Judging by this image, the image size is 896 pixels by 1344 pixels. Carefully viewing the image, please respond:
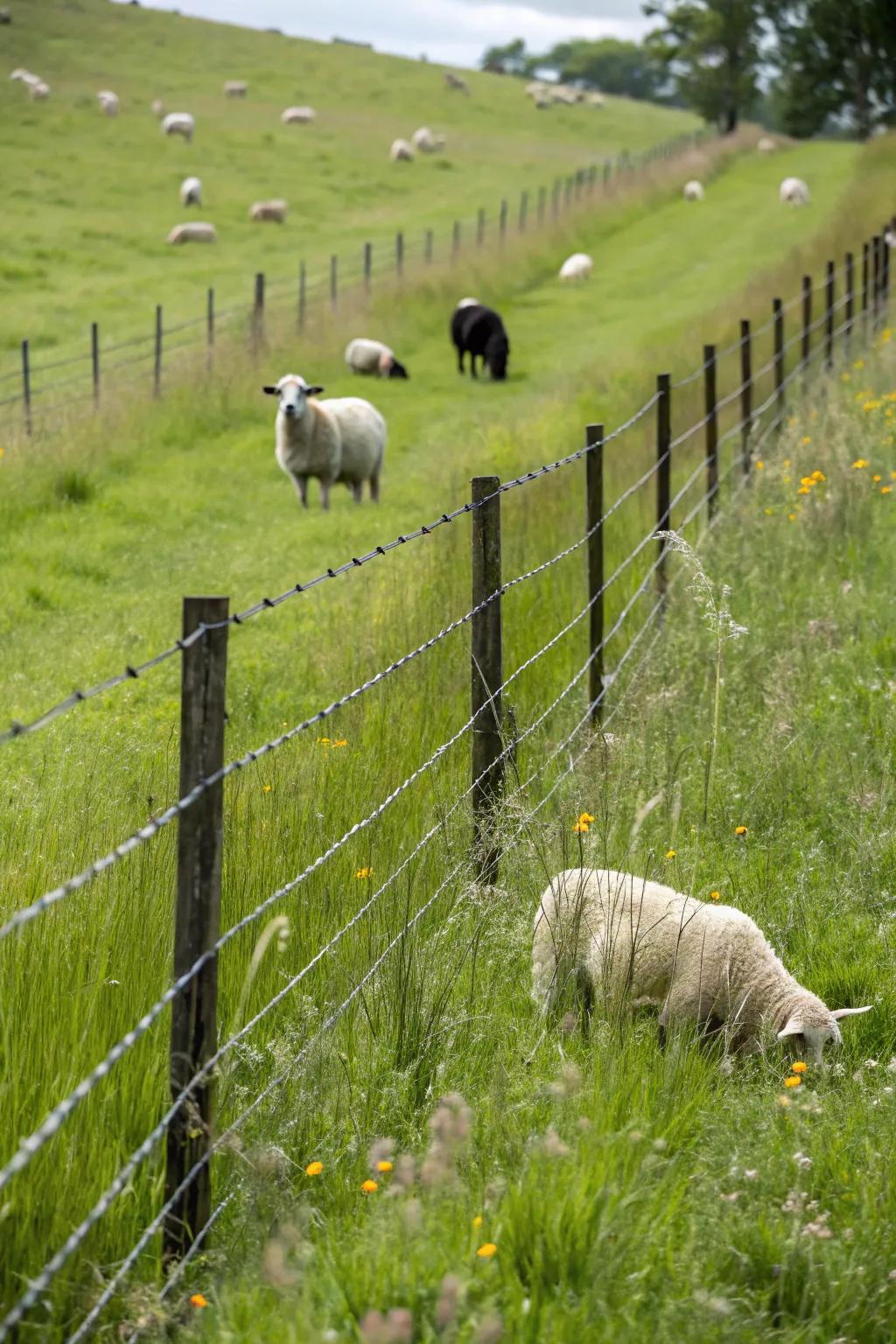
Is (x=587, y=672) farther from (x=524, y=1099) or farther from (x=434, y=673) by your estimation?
(x=524, y=1099)

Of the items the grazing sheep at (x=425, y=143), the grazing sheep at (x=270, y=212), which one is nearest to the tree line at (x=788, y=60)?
the grazing sheep at (x=425, y=143)

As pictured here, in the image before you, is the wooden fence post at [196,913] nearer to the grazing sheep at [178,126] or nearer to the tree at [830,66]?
the grazing sheep at [178,126]

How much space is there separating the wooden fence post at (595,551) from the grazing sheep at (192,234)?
95.9ft

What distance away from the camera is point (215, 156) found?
1783 inches

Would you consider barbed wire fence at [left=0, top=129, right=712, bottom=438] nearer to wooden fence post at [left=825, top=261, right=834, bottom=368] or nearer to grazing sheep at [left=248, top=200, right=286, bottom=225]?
grazing sheep at [left=248, top=200, right=286, bottom=225]

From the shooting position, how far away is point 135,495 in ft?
46.2

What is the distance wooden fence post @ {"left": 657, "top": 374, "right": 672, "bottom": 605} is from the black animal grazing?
1268 cm

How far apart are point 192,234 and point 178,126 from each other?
14800 mm

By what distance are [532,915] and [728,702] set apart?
2402 millimetres

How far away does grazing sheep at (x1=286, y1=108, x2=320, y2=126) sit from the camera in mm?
53844

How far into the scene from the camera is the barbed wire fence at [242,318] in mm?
18328

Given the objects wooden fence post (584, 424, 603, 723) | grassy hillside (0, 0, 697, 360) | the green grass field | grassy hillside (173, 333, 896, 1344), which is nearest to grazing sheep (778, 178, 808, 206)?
grassy hillside (0, 0, 697, 360)

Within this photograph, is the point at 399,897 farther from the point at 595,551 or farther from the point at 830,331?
the point at 830,331

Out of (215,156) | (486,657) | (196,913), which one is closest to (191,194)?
(215,156)
